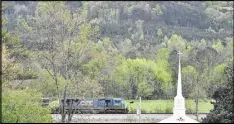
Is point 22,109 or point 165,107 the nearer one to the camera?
point 22,109

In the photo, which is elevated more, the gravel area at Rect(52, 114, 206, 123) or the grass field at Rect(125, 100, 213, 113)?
the grass field at Rect(125, 100, 213, 113)

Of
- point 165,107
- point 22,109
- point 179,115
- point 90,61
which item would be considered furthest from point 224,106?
point 165,107

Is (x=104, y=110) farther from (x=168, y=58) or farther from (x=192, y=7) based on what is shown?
(x=192, y=7)

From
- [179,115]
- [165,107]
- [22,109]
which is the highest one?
[22,109]

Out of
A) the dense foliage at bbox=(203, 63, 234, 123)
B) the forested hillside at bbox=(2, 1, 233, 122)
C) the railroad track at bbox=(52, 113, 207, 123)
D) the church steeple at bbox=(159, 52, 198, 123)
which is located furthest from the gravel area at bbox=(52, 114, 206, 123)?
the dense foliage at bbox=(203, 63, 234, 123)

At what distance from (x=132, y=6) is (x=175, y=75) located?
72.2 m

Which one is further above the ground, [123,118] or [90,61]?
[90,61]

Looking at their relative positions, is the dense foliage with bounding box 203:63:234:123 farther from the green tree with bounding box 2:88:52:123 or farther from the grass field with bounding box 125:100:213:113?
the grass field with bounding box 125:100:213:113

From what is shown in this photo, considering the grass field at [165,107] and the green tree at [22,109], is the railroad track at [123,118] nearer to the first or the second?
the grass field at [165,107]

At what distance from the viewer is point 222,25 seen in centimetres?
11306

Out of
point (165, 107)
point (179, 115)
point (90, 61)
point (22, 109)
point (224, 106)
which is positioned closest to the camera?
point (22, 109)

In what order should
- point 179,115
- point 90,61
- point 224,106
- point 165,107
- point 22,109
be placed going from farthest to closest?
point 165,107
point 90,61
point 179,115
point 224,106
point 22,109

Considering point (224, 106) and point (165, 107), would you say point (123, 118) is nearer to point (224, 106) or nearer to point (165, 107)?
point (165, 107)

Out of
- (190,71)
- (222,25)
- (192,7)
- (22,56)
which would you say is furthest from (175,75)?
(192,7)
